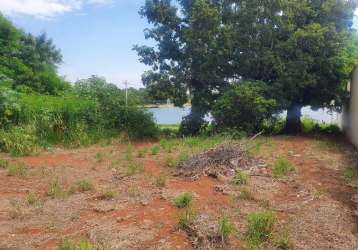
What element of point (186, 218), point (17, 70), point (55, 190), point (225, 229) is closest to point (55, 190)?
point (55, 190)

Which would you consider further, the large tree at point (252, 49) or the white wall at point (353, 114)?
the large tree at point (252, 49)

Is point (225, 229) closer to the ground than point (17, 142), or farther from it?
closer to the ground

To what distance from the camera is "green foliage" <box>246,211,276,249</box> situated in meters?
3.68

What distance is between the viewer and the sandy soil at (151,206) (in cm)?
382

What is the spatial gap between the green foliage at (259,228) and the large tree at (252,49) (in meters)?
8.03

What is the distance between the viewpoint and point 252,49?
39.4 ft

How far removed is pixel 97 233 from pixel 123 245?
40 cm

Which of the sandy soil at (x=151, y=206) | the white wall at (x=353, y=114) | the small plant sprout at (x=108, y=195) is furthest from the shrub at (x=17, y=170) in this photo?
the white wall at (x=353, y=114)

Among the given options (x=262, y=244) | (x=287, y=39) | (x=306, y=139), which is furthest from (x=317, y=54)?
(x=262, y=244)

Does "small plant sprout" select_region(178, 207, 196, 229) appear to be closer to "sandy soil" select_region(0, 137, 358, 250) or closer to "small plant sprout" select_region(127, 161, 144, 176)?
"sandy soil" select_region(0, 137, 358, 250)

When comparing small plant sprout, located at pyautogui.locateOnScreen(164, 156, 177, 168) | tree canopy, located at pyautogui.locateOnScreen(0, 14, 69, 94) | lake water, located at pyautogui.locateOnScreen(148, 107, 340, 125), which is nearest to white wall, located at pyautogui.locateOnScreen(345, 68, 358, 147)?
lake water, located at pyautogui.locateOnScreen(148, 107, 340, 125)

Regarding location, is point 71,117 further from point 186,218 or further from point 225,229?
Answer: point 225,229

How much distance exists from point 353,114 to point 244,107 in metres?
2.76

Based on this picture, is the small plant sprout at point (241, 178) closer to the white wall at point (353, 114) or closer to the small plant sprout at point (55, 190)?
the small plant sprout at point (55, 190)
